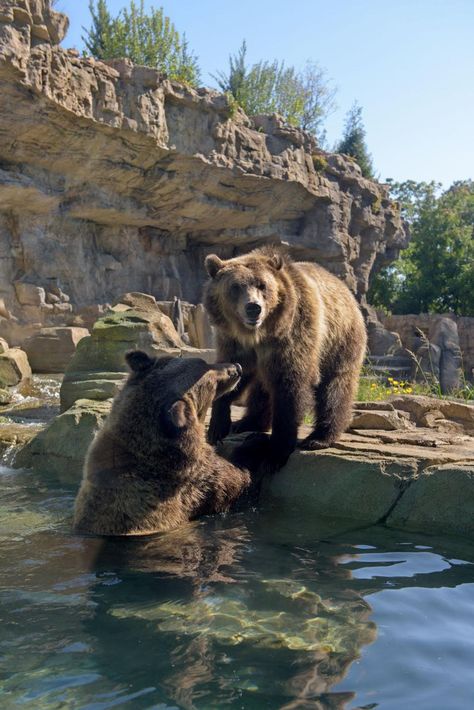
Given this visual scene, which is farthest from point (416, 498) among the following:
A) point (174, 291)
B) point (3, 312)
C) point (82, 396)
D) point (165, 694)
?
point (174, 291)

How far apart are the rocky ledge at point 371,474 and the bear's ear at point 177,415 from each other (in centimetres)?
103

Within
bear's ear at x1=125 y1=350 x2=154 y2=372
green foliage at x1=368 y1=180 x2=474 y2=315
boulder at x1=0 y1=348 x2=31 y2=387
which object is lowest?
boulder at x1=0 y1=348 x2=31 y2=387

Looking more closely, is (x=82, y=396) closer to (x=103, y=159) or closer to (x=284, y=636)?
(x=284, y=636)

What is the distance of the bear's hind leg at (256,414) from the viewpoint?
5664 mm

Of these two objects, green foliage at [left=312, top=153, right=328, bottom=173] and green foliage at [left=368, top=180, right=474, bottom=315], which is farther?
green foliage at [left=368, top=180, right=474, bottom=315]

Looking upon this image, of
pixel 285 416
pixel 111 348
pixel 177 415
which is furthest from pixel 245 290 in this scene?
pixel 111 348

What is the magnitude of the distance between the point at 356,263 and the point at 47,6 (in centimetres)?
1683

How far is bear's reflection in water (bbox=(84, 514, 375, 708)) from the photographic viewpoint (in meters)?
2.39

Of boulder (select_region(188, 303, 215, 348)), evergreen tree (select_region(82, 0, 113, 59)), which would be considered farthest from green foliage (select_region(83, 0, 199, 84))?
boulder (select_region(188, 303, 215, 348))

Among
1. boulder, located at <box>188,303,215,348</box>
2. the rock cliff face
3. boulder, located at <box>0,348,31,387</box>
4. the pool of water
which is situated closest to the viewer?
the pool of water

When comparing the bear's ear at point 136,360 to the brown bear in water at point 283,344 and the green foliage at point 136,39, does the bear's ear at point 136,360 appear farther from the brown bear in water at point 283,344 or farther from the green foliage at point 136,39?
the green foliage at point 136,39

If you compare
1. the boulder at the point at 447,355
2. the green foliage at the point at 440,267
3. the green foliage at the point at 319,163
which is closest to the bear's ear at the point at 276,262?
the boulder at the point at 447,355

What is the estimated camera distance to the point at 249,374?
5.39 meters

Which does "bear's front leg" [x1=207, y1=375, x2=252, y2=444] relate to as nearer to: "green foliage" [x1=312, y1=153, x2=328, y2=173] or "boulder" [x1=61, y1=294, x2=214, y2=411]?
"boulder" [x1=61, y1=294, x2=214, y2=411]
